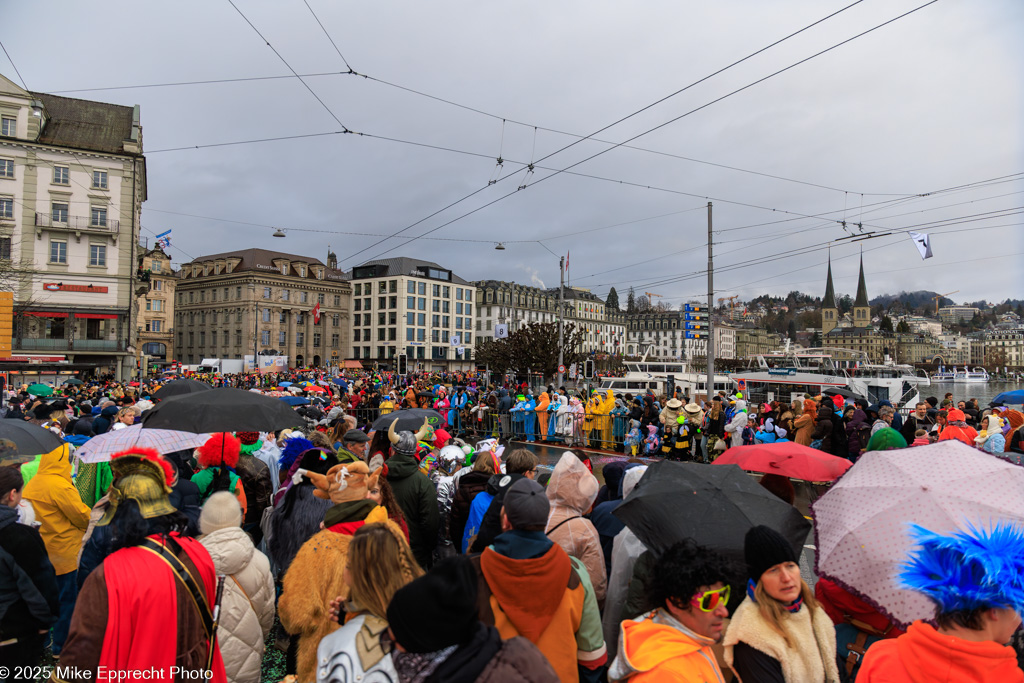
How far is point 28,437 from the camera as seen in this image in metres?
5.35

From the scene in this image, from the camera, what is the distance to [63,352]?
39.3 m

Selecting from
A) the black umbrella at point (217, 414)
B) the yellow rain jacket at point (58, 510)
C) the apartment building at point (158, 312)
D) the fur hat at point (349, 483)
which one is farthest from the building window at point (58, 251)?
the fur hat at point (349, 483)

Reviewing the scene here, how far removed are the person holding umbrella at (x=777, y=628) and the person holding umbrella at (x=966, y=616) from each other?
1.25 ft

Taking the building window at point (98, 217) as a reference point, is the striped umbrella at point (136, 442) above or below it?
below

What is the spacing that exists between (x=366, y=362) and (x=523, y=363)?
54.6 meters

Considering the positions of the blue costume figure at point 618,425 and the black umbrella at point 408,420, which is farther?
the blue costume figure at point 618,425

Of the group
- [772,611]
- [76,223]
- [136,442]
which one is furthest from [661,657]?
[76,223]

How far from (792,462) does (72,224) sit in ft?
156

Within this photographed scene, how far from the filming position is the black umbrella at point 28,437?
206 inches

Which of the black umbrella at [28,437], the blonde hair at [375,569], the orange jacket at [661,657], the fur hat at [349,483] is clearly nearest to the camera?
the orange jacket at [661,657]

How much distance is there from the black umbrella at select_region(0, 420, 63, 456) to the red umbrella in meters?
6.15

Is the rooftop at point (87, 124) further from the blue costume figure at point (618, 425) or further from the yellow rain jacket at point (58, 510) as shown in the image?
the yellow rain jacket at point (58, 510)

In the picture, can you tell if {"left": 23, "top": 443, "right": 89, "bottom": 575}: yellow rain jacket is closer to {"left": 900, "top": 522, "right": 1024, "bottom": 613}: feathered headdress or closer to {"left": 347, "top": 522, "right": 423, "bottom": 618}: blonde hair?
{"left": 347, "top": 522, "right": 423, "bottom": 618}: blonde hair

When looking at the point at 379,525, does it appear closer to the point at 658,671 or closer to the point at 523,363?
the point at 658,671
